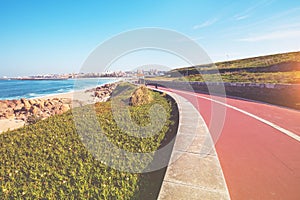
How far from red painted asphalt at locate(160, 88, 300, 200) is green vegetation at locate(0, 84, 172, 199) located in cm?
165

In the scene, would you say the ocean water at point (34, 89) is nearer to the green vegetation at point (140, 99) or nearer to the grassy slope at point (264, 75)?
the grassy slope at point (264, 75)

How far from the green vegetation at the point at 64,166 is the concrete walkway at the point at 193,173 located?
2.29 ft

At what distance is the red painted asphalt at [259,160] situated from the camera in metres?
2.55

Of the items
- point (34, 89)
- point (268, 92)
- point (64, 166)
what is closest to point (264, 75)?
point (268, 92)

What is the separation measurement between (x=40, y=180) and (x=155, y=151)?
2.39 metres

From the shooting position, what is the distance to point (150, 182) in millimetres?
3191

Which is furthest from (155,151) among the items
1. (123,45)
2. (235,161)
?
(123,45)

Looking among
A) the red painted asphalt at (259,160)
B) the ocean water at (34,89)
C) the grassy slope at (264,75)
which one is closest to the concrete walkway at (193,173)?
the red painted asphalt at (259,160)

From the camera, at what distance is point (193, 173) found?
9.15 feet

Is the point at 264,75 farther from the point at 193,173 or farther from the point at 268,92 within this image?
the point at 193,173

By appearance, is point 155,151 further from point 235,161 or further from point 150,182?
point 235,161

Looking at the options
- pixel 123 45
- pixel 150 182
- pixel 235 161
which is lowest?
pixel 150 182

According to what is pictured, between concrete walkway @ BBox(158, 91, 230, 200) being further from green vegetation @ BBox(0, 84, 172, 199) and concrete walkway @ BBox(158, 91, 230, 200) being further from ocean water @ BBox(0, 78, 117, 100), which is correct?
ocean water @ BBox(0, 78, 117, 100)

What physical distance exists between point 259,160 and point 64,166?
12.7 feet
